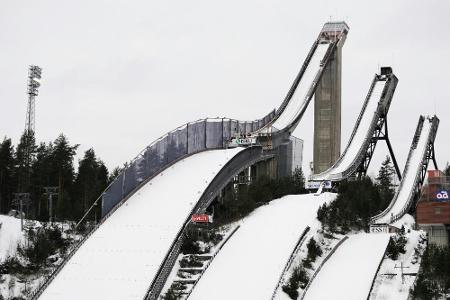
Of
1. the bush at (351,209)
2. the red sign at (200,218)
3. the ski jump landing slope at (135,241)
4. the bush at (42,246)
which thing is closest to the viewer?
the ski jump landing slope at (135,241)

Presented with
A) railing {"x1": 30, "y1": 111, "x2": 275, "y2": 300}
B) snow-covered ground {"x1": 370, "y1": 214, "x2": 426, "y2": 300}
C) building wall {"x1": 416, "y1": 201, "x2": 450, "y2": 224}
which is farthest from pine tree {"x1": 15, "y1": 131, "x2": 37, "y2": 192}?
building wall {"x1": 416, "y1": 201, "x2": 450, "y2": 224}

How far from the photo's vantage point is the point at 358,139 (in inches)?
2218

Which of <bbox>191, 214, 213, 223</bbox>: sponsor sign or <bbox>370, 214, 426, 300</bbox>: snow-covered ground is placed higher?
<bbox>191, 214, 213, 223</bbox>: sponsor sign

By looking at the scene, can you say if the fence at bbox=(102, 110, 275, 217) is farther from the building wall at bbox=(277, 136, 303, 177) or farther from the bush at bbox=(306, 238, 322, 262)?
the bush at bbox=(306, 238, 322, 262)

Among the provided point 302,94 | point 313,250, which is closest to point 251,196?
point 313,250

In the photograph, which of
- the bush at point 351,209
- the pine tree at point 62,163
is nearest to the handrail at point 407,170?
the bush at point 351,209

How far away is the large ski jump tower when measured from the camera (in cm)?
6159

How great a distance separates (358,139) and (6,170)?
25154 millimetres

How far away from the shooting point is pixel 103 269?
3050 cm

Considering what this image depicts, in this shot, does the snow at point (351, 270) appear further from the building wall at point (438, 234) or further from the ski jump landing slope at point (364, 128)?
the ski jump landing slope at point (364, 128)

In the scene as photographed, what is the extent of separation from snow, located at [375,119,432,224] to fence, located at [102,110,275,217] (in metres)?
10.00

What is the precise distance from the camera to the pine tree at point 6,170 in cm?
5675

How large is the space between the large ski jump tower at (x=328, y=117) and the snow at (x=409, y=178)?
21.6 feet

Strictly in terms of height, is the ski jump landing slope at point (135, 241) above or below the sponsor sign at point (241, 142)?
below
